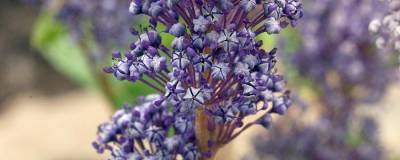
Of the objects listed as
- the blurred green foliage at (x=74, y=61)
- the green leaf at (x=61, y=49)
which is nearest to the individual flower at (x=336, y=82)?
the blurred green foliage at (x=74, y=61)

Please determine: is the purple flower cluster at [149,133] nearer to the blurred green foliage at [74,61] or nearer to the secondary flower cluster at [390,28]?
the secondary flower cluster at [390,28]

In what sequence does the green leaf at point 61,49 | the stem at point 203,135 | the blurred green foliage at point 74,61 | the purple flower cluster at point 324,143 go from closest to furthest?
the stem at point 203,135 → the purple flower cluster at point 324,143 → the blurred green foliage at point 74,61 → the green leaf at point 61,49

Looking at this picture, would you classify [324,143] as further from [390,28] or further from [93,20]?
[390,28]

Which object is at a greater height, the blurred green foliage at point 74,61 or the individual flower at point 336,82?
the blurred green foliage at point 74,61

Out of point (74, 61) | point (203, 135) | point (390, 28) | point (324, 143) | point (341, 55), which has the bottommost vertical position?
point (203, 135)

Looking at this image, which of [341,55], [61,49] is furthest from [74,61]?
[341,55]

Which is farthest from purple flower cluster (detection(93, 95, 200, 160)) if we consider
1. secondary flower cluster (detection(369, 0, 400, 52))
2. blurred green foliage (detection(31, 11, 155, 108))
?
blurred green foliage (detection(31, 11, 155, 108))

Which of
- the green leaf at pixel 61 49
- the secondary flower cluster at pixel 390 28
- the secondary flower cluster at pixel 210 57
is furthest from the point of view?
the green leaf at pixel 61 49
